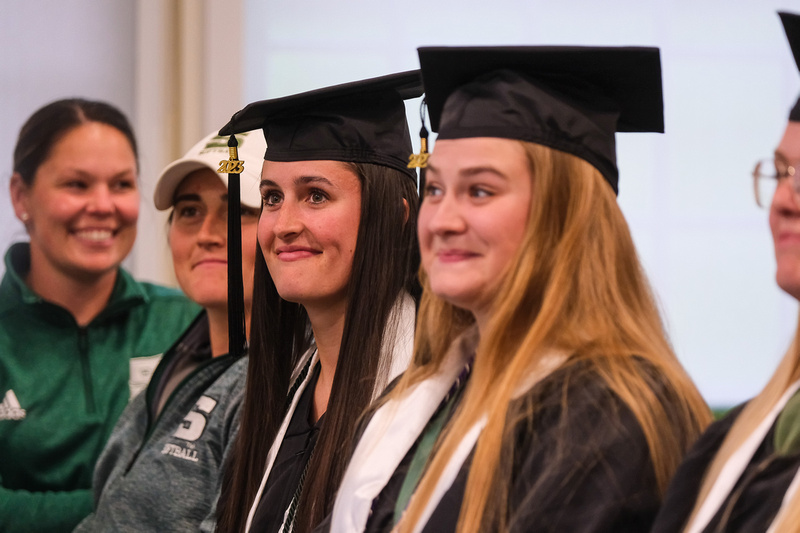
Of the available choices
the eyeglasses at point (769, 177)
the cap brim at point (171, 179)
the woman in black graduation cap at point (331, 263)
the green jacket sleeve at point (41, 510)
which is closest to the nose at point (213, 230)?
the cap brim at point (171, 179)

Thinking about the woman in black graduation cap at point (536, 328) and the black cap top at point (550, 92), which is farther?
the black cap top at point (550, 92)

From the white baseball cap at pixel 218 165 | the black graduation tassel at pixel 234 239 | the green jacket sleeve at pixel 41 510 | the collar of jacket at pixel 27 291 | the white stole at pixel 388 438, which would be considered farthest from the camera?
the collar of jacket at pixel 27 291

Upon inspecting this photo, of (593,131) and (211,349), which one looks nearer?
(593,131)

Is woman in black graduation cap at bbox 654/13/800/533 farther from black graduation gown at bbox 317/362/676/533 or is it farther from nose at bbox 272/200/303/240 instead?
nose at bbox 272/200/303/240

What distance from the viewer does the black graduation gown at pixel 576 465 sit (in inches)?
41.6

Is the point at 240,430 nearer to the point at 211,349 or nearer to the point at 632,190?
the point at 211,349

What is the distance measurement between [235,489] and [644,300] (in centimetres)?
90

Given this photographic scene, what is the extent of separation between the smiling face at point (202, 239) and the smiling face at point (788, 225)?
1.35 metres

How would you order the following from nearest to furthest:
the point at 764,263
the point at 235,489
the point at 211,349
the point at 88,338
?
the point at 235,489 → the point at 211,349 → the point at 88,338 → the point at 764,263

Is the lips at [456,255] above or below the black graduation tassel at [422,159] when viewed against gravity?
below

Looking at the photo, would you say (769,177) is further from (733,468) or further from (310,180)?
(310,180)

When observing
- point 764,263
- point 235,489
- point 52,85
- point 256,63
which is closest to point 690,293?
point 764,263

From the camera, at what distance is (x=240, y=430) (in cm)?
186

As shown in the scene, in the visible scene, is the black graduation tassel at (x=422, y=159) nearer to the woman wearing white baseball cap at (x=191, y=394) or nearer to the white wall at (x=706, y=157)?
the woman wearing white baseball cap at (x=191, y=394)
